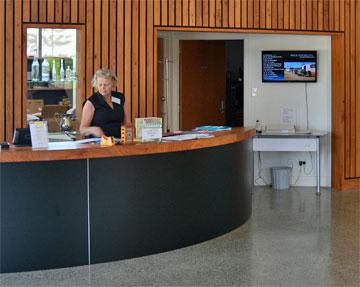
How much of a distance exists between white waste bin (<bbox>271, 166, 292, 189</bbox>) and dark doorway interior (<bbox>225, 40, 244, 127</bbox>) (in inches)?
66.1

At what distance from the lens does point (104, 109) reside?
20.5 feet

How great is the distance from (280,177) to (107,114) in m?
3.65

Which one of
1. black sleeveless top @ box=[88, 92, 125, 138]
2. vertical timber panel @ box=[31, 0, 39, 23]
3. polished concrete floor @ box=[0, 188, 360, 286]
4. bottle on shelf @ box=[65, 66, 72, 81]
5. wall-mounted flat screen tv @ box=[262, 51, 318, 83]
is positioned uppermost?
vertical timber panel @ box=[31, 0, 39, 23]

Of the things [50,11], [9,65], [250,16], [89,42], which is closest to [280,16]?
[250,16]

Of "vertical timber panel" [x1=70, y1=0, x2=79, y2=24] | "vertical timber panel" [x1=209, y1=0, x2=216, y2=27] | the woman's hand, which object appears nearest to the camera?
the woman's hand

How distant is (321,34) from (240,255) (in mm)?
4594

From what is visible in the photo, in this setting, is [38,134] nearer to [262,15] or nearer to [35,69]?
[35,69]

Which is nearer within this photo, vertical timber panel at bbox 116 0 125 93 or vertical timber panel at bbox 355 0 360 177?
vertical timber panel at bbox 116 0 125 93

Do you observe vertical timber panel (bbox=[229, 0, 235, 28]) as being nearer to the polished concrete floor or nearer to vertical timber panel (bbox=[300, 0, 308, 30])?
vertical timber panel (bbox=[300, 0, 308, 30])

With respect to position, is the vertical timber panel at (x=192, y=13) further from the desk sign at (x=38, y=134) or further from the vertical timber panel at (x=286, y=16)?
the desk sign at (x=38, y=134)

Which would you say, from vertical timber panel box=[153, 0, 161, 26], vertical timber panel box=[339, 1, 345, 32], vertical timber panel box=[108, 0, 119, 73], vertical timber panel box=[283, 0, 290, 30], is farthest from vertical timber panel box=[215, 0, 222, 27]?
vertical timber panel box=[339, 1, 345, 32]

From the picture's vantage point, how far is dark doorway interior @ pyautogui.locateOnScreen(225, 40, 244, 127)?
1034 centimetres

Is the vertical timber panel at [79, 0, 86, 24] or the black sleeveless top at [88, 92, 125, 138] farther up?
the vertical timber panel at [79, 0, 86, 24]

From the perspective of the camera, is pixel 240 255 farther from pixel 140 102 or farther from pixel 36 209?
pixel 140 102
